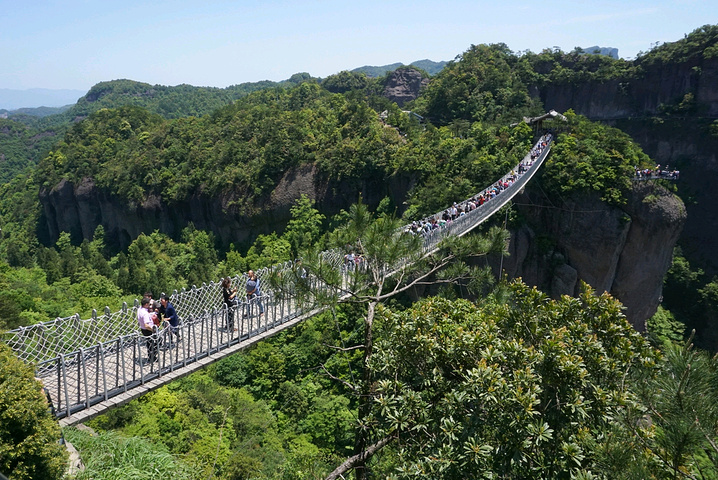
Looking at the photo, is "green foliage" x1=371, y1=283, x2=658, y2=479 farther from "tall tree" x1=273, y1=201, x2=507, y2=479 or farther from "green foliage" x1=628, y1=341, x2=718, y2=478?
"green foliage" x1=628, y1=341, x2=718, y2=478

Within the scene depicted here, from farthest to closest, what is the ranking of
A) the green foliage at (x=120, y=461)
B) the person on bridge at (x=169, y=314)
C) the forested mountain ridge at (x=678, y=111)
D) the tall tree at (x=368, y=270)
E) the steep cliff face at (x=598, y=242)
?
the forested mountain ridge at (x=678, y=111) → the steep cliff face at (x=598, y=242) → the person on bridge at (x=169, y=314) → the tall tree at (x=368, y=270) → the green foliage at (x=120, y=461)

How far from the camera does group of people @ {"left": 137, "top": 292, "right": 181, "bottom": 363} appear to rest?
25.1ft

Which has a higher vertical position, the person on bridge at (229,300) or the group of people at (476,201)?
the group of people at (476,201)

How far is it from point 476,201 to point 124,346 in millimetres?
14357

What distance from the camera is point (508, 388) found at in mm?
5020

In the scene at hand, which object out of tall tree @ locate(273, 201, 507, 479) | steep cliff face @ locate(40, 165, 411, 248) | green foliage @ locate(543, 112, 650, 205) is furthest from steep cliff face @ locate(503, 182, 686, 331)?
tall tree @ locate(273, 201, 507, 479)

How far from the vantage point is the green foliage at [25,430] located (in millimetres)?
5129

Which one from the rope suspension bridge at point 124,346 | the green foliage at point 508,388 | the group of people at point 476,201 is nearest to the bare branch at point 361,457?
the green foliage at point 508,388

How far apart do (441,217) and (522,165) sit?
25.1ft

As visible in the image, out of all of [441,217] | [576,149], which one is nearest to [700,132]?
[576,149]

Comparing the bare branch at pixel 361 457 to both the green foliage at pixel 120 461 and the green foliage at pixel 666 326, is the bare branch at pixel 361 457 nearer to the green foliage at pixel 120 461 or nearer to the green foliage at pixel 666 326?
the green foliage at pixel 120 461

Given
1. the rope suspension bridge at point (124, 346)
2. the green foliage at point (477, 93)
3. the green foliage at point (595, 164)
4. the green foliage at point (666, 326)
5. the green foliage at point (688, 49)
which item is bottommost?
the green foliage at point (666, 326)

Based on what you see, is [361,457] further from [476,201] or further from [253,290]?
[476,201]

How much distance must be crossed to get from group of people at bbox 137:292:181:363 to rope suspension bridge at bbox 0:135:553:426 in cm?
7
